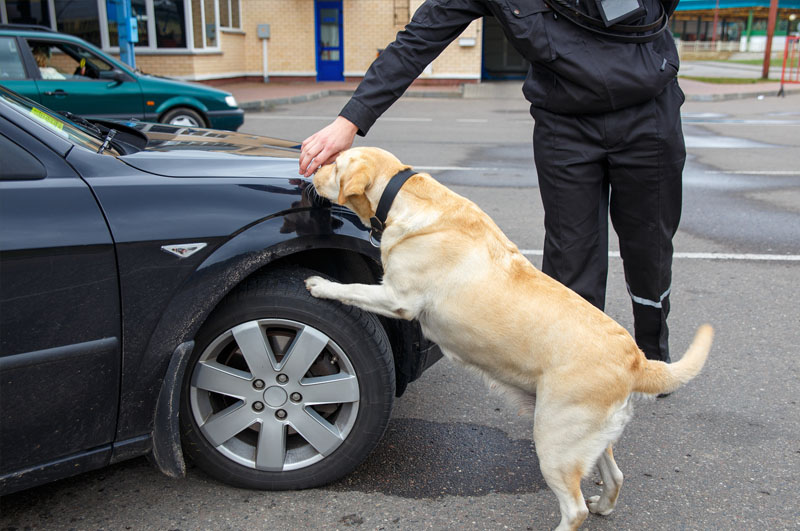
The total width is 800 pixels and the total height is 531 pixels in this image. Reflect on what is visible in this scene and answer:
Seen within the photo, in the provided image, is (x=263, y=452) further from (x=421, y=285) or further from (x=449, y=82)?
(x=449, y=82)

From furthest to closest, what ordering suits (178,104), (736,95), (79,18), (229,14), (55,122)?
1. (229,14)
2. (736,95)
3. (79,18)
4. (178,104)
5. (55,122)

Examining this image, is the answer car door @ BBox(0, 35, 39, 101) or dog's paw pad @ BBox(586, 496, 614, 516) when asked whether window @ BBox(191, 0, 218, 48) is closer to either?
car door @ BBox(0, 35, 39, 101)

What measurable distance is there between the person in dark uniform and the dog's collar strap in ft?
0.93

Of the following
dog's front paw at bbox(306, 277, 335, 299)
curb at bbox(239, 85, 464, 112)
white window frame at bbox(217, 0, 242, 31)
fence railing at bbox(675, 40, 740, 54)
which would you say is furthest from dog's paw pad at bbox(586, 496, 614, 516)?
fence railing at bbox(675, 40, 740, 54)

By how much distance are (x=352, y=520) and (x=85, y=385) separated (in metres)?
1.00

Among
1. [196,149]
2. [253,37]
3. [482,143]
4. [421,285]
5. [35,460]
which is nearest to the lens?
[35,460]

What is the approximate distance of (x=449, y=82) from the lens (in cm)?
2422

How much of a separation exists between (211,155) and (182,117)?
8.37 meters

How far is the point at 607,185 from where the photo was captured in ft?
9.92

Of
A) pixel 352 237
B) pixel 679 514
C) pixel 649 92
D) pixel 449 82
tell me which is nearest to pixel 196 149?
pixel 352 237

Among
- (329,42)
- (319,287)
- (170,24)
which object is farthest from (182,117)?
(329,42)

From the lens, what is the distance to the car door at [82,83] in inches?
373

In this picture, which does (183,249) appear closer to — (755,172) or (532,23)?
(532,23)

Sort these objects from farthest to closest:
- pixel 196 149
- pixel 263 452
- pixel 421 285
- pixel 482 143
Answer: pixel 482 143 < pixel 196 149 < pixel 263 452 < pixel 421 285
